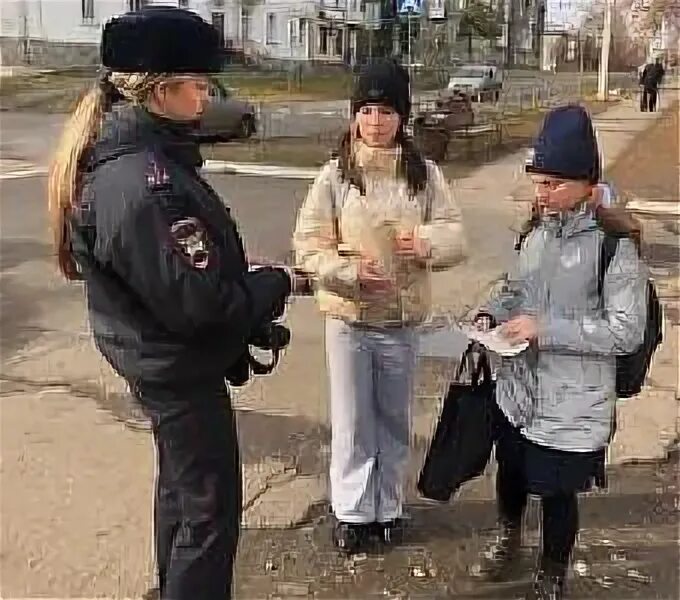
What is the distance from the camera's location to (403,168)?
8.16 ft

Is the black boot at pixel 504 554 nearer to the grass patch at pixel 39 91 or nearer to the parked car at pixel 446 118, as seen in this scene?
the parked car at pixel 446 118

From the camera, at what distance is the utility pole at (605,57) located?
15.0 feet

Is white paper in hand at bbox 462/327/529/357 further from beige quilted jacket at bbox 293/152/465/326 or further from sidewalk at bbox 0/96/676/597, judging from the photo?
sidewalk at bbox 0/96/676/597

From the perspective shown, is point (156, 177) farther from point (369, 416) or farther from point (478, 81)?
point (478, 81)

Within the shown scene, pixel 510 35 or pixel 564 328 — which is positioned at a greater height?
pixel 510 35

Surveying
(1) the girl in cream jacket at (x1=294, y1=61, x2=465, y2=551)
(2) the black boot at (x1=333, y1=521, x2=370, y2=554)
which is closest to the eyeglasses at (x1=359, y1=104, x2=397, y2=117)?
(1) the girl in cream jacket at (x1=294, y1=61, x2=465, y2=551)

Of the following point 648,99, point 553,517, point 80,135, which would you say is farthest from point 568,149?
point 648,99

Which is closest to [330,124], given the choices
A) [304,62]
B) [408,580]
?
[304,62]

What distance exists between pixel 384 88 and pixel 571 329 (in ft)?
2.30

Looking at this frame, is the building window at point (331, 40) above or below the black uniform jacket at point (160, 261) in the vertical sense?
above

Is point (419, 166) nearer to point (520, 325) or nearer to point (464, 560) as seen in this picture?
point (520, 325)

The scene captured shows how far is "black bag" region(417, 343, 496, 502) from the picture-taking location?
2473 mm

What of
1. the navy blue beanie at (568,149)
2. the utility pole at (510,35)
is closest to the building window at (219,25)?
the navy blue beanie at (568,149)

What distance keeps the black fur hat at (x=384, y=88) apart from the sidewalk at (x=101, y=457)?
1206mm
